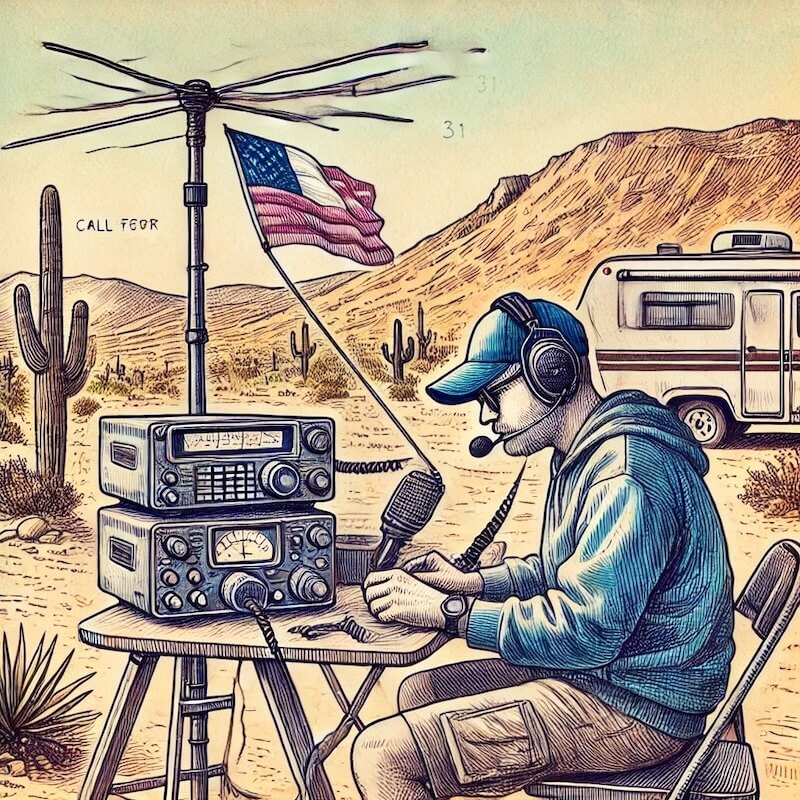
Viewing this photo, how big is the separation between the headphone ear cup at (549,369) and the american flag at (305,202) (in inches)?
19.2

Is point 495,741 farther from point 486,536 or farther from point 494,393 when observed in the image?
point 494,393

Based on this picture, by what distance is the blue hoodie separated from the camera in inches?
99.0

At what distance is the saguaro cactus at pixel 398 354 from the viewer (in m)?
2.73

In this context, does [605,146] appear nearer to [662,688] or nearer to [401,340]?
[401,340]

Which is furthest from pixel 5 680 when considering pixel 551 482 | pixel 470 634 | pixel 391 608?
pixel 551 482

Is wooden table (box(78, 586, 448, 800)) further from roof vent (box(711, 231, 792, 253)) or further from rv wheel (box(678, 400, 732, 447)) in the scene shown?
roof vent (box(711, 231, 792, 253))

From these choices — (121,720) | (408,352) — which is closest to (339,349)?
(408,352)

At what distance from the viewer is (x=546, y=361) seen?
2.64m

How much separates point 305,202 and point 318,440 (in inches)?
26.7

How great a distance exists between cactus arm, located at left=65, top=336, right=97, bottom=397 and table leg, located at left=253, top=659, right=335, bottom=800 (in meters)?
0.93

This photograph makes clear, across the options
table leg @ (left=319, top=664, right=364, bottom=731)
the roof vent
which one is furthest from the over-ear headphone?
table leg @ (left=319, top=664, right=364, bottom=731)

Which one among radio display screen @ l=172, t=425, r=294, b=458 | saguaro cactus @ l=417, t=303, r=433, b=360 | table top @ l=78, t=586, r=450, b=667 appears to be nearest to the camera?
table top @ l=78, t=586, r=450, b=667

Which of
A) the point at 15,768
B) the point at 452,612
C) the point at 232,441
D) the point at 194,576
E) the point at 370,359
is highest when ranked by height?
the point at 370,359

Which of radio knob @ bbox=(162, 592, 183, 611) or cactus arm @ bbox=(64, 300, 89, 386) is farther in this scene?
cactus arm @ bbox=(64, 300, 89, 386)
